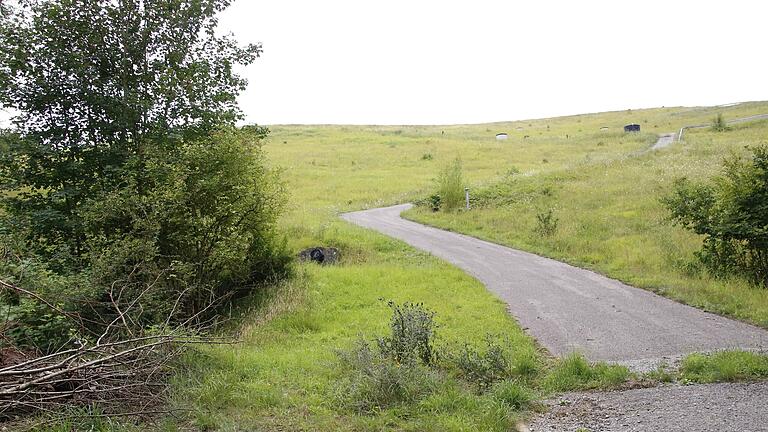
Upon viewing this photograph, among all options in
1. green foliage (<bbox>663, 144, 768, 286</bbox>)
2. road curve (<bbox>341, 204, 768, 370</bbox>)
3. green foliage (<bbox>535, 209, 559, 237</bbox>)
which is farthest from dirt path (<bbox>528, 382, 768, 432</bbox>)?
green foliage (<bbox>535, 209, 559, 237</bbox>)

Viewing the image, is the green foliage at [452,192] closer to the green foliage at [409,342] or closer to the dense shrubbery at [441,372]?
the dense shrubbery at [441,372]

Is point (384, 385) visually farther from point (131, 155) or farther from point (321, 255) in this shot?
point (321, 255)

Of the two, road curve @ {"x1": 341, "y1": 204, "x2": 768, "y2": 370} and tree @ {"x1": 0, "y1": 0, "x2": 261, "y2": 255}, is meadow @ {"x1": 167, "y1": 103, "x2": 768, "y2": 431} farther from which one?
tree @ {"x1": 0, "y1": 0, "x2": 261, "y2": 255}

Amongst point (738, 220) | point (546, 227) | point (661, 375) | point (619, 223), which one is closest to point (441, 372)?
point (661, 375)

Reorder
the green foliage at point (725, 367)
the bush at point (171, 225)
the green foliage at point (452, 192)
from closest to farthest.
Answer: the green foliage at point (725, 367), the bush at point (171, 225), the green foliage at point (452, 192)

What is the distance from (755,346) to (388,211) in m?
21.4

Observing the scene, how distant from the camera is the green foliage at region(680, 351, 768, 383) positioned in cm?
617

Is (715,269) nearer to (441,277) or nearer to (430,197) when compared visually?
(441,277)

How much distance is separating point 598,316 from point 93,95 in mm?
11527

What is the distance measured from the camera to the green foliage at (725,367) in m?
6.17

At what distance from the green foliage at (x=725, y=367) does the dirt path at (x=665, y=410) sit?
185mm

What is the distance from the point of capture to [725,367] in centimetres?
628

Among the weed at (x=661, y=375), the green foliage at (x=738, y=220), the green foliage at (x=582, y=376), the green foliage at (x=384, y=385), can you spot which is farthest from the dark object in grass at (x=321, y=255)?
the weed at (x=661, y=375)

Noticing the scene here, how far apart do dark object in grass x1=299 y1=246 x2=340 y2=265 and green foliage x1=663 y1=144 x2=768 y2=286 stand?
392 inches
